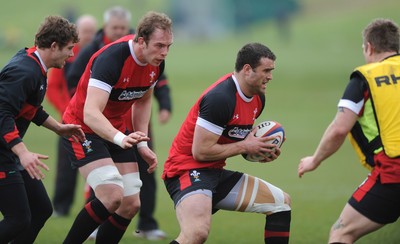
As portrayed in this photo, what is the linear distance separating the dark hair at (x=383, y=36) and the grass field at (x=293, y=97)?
264 cm

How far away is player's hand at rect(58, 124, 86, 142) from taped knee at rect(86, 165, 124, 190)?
327mm

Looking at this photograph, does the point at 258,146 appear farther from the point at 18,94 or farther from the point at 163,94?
the point at 163,94

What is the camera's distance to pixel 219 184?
21.0 feet

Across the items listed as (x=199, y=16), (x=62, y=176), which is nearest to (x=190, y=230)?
(x=62, y=176)

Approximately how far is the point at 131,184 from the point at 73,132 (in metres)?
0.72

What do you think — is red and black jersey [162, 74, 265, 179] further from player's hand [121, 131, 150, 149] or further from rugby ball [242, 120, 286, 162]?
player's hand [121, 131, 150, 149]

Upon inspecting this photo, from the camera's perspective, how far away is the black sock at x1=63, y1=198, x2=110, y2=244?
6.46 meters

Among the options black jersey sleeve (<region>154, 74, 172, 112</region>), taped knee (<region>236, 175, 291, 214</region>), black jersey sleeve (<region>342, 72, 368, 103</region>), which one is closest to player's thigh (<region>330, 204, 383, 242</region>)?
black jersey sleeve (<region>342, 72, 368, 103</region>)

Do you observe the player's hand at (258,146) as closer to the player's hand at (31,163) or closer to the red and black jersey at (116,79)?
the red and black jersey at (116,79)

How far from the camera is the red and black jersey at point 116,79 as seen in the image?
642 centimetres

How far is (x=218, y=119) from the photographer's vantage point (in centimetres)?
608

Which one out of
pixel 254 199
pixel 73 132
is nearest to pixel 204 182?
pixel 254 199

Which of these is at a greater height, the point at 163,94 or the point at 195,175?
the point at 163,94

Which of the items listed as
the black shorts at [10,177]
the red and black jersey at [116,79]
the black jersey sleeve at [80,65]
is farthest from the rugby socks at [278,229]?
the black jersey sleeve at [80,65]
